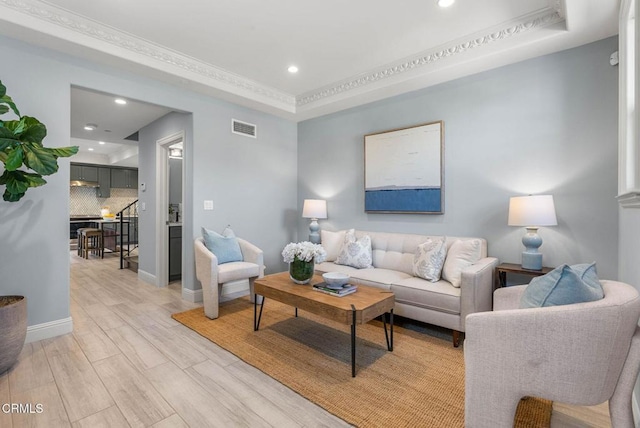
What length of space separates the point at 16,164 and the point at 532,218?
3.88 meters

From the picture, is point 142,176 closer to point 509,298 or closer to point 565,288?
point 509,298

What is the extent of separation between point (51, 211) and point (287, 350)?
2.43 metres

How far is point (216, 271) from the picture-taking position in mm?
3223

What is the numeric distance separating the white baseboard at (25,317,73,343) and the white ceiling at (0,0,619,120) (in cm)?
Answer: 247

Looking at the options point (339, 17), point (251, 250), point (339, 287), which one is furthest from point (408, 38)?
point (251, 250)

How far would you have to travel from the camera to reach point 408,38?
2.93m

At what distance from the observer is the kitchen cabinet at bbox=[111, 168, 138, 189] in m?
9.48

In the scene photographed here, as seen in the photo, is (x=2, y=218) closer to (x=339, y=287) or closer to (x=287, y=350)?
(x=287, y=350)

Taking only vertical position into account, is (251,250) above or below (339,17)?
below

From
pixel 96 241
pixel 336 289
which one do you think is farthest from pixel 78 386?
pixel 96 241

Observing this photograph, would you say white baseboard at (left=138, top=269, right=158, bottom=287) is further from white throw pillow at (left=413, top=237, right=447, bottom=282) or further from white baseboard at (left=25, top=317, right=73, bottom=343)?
white throw pillow at (left=413, top=237, right=447, bottom=282)

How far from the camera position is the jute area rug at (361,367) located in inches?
69.2

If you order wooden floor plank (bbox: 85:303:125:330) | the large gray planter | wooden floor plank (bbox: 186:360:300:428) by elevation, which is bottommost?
wooden floor plank (bbox: 186:360:300:428)

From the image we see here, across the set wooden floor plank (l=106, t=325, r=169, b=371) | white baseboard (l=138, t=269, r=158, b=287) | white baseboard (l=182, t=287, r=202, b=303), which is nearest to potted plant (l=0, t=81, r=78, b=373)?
wooden floor plank (l=106, t=325, r=169, b=371)
